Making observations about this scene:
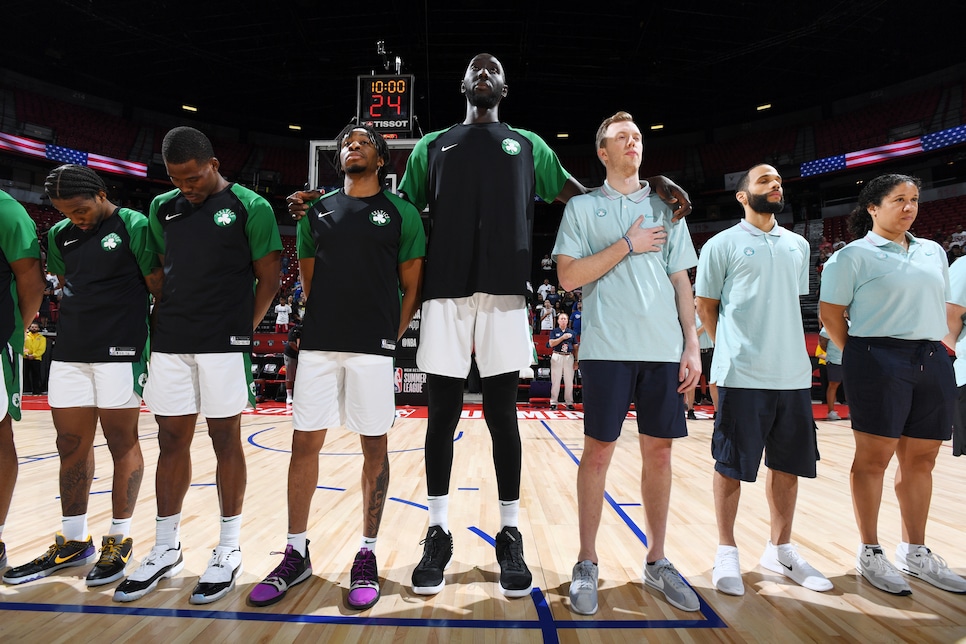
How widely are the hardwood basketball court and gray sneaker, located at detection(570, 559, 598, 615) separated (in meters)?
0.03

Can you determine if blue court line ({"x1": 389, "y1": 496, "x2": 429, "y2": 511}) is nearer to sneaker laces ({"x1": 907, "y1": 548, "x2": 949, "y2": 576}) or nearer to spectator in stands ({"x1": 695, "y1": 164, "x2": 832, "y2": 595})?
spectator in stands ({"x1": 695, "y1": 164, "x2": 832, "y2": 595})

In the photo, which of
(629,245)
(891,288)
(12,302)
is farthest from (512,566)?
(12,302)

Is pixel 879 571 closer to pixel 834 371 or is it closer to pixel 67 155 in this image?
pixel 834 371

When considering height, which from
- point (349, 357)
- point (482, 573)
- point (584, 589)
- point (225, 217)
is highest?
point (225, 217)

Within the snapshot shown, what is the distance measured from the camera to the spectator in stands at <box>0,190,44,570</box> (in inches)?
84.9

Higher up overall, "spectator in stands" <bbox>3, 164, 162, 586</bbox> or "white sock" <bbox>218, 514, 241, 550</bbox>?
"spectator in stands" <bbox>3, 164, 162, 586</bbox>

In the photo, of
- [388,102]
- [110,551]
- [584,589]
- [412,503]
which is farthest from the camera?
[388,102]

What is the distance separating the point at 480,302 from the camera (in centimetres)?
206

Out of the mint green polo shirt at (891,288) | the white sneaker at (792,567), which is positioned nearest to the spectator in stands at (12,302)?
the white sneaker at (792,567)

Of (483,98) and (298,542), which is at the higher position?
(483,98)

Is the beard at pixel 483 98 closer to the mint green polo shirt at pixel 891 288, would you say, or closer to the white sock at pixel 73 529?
the mint green polo shirt at pixel 891 288

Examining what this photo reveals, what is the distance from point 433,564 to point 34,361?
11.8 meters

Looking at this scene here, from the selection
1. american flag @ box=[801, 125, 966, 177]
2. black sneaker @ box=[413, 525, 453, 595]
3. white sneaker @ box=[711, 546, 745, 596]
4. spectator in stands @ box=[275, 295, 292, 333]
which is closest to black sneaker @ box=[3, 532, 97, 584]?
black sneaker @ box=[413, 525, 453, 595]

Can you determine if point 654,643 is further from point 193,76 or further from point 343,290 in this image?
point 193,76
